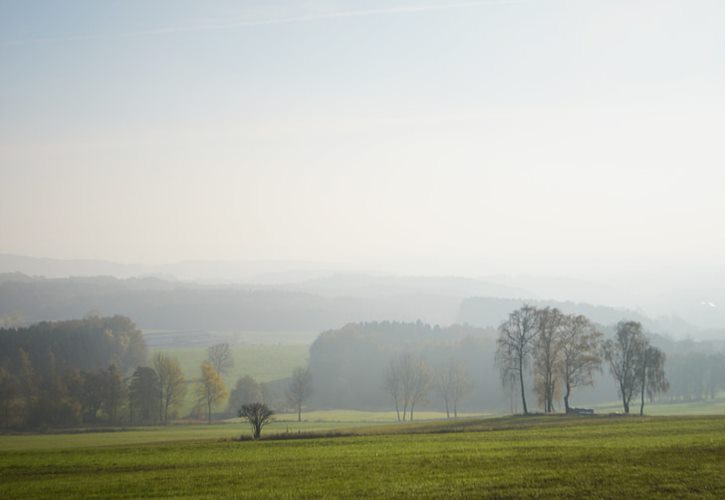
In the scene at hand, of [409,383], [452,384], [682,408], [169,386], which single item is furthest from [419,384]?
[169,386]

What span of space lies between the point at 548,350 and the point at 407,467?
47.3m

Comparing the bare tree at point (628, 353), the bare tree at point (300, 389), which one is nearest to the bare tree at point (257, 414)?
the bare tree at point (628, 353)

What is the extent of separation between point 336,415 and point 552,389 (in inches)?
2393

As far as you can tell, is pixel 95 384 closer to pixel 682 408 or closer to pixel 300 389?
pixel 300 389

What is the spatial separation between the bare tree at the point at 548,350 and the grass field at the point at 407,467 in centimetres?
2641

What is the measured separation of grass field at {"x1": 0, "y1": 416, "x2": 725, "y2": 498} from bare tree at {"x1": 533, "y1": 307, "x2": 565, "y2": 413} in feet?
86.7

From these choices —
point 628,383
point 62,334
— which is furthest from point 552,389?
point 62,334

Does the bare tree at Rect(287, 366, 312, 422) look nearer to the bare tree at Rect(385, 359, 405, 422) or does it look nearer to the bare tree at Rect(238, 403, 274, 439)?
the bare tree at Rect(385, 359, 405, 422)

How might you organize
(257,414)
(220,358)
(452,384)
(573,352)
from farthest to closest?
1. (220,358)
2. (452,384)
3. (573,352)
4. (257,414)

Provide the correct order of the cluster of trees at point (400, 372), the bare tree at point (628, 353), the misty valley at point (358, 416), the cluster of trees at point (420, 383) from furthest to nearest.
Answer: the cluster of trees at point (400, 372) → the cluster of trees at point (420, 383) → the bare tree at point (628, 353) → the misty valley at point (358, 416)

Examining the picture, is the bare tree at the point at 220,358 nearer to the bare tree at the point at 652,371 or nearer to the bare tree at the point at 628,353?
the bare tree at the point at 628,353

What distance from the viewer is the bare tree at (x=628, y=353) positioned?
76.9 metres

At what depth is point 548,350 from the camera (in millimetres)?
77500

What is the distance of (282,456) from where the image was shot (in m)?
41.8
